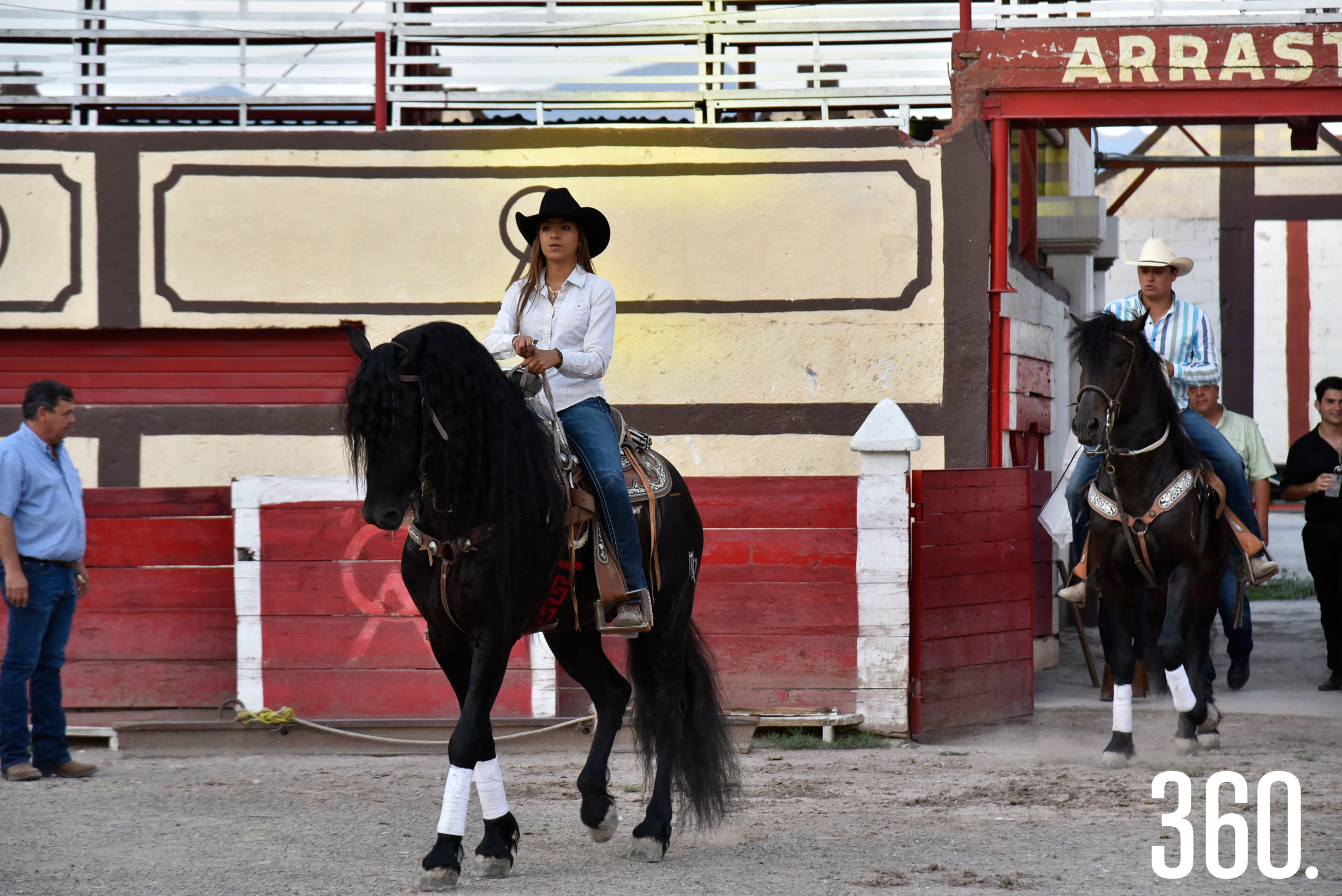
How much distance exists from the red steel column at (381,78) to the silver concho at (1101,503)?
568 centimetres

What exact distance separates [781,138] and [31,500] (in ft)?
17.8

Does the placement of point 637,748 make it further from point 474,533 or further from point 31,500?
point 31,500

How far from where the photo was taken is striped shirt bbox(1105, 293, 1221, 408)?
7.64m

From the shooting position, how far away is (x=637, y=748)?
5.38 meters

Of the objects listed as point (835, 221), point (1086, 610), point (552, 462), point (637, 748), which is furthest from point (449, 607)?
point (1086, 610)

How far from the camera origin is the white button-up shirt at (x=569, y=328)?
4.99m

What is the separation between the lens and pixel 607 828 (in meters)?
5.07

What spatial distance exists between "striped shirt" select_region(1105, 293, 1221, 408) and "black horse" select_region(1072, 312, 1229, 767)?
1.84ft

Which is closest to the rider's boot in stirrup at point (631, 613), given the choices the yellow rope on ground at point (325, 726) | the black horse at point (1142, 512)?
the yellow rope on ground at point (325, 726)

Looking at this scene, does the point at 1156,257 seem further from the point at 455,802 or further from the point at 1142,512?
the point at 455,802

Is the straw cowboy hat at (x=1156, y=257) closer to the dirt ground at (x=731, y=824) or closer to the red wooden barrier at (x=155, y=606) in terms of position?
the dirt ground at (x=731, y=824)

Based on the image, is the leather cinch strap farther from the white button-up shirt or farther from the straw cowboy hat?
the white button-up shirt

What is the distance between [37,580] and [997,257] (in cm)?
634

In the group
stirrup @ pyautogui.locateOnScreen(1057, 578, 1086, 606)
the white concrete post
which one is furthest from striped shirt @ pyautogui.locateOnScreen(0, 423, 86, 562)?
stirrup @ pyautogui.locateOnScreen(1057, 578, 1086, 606)
